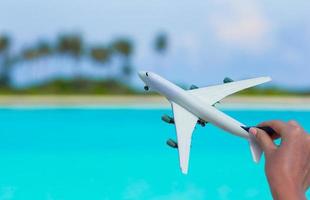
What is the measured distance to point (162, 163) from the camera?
10078 millimetres

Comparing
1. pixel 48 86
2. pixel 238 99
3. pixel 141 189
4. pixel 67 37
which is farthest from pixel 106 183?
pixel 67 37

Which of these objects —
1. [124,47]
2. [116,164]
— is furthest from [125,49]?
[116,164]

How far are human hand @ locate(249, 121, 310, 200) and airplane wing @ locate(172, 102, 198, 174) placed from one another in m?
1.96

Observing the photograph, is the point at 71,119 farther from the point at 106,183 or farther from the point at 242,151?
the point at 106,183

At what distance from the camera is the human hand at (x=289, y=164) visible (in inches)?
41.0

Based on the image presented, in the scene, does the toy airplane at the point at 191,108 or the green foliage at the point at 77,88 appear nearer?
the toy airplane at the point at 191,108

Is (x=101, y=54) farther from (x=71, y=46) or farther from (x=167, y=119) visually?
(x=167, y=119)

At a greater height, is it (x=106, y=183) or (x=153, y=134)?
(x=106, y=183)

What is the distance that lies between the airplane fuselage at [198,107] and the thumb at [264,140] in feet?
3.35

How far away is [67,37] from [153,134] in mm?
20361

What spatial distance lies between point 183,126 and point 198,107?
40cm

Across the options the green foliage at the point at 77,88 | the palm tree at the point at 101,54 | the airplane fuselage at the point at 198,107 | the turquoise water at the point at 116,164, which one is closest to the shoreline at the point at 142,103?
the green foliage at the point at 77,88

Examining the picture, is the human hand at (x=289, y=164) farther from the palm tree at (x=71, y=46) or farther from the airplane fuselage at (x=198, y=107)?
the palm tree at (x=71, y=46)

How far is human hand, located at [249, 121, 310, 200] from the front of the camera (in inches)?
41.0
